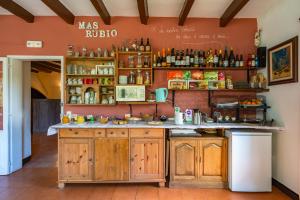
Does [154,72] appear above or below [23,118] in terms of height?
above

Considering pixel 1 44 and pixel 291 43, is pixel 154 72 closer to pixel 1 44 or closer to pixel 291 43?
pixel 291 43

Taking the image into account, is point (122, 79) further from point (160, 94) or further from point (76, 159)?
point (76, 159)

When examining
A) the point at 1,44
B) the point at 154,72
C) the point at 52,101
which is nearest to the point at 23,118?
the point at 1,44

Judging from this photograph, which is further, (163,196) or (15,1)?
(15,1)

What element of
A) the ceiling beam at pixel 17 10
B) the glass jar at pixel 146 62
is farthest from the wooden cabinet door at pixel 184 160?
the ceiling beam at pixel 17 10

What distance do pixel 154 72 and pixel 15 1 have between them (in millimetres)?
2310

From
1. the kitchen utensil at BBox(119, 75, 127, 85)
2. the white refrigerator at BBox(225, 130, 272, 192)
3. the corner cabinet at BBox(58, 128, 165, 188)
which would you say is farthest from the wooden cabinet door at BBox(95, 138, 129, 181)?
the white refrigerator at BBox(225, 130, 272, 192)

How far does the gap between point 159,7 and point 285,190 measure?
3.16 meters

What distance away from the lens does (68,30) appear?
3871 millimetres

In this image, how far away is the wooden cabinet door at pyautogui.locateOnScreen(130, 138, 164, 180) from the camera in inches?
126

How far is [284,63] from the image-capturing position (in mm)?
3076

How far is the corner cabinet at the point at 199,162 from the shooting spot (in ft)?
10.4

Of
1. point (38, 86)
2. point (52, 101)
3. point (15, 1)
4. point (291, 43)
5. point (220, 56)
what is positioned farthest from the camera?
point (38, 86)

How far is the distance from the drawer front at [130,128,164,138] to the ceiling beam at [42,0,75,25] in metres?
2.06
